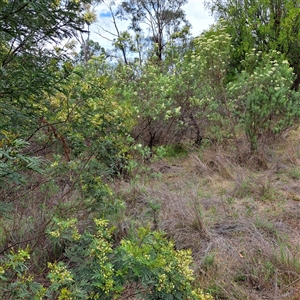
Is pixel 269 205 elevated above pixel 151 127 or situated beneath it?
situated beneath

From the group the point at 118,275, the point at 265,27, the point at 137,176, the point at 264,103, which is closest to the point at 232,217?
the point at 137,176

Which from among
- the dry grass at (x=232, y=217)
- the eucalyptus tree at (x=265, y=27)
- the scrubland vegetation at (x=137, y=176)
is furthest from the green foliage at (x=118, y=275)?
the eucalyptus tree at (x=265, y=27)

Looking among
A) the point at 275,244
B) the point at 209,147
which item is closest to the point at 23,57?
the point at 275,244

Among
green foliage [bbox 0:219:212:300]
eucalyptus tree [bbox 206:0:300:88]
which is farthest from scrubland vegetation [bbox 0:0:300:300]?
eucalyptus tree [bbox 206:0:300:88]

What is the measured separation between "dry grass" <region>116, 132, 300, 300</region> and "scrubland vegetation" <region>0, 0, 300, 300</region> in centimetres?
1

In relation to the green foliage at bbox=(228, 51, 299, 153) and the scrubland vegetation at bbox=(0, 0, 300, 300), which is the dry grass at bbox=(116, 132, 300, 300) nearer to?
the scrubland vegetation at bbox=(0, 0, 300, 300)

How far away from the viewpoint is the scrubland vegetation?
4.80 feet

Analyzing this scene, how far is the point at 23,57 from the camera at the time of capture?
1.76 m

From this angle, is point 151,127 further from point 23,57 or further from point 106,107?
point 23,57

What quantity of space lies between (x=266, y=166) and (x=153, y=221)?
2.72m

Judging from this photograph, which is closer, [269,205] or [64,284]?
[64,284]

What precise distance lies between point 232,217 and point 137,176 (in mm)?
1446

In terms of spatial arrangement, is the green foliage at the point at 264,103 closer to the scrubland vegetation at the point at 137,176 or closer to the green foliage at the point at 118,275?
the scrubland vegetation at the point at 137,176

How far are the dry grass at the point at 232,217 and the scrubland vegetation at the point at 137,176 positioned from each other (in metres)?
0.01
